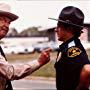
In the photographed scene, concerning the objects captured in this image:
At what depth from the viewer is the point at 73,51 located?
9.53ft

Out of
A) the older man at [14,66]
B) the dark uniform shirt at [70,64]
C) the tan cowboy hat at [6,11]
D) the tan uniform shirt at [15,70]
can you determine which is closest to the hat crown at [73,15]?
the dark uniform shirt at [70,64]

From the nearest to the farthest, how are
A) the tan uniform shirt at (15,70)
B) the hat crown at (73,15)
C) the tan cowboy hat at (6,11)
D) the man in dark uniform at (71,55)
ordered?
1. the man in dark uniform at (71,55)
2. the hat crown at (73,15)
3. the tan uniform shirt at (15,70)
4. the tan cowboy hat at (6,11)

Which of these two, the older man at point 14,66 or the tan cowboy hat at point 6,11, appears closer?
the older man at point 14,66

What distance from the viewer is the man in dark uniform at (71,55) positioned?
286 cm

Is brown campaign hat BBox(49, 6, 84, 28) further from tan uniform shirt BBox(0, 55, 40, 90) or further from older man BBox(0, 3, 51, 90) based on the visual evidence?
tan uniform shirt BBox(0, 55, 40, 90)

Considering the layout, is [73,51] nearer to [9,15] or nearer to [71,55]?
[71,55]

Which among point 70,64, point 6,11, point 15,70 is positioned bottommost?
point 15,70

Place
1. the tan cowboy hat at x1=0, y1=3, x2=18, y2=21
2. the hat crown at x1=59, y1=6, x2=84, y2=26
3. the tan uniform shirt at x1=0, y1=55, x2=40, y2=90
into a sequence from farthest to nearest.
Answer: the tan cowboy hat at x1=0, y1=3, x2=18, y2=21
the tan uniform shirt at x1=0, y1=55, x2=40, y2=90
the hat crown at x1=59, y1=6, x2=84, y2=26

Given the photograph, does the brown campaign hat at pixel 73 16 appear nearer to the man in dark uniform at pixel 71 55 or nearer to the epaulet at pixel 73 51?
the man in dark uniform at pixel 71 55

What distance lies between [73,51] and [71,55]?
0.03 m

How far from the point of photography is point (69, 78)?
291cm

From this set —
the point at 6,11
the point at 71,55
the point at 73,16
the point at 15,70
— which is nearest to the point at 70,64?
the point at 71,55

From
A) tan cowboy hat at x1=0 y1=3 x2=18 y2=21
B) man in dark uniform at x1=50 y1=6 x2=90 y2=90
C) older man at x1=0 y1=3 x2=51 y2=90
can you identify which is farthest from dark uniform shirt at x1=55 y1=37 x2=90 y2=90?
tan cowboy hat at x1=0 y1=3 x2=18 y2=21

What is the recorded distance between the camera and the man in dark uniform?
112 inches
